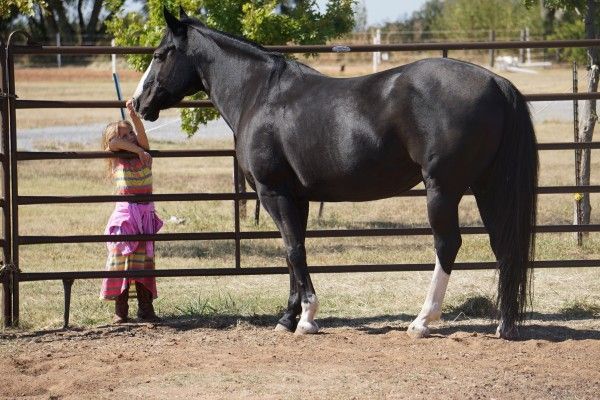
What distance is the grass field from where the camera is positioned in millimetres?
8406

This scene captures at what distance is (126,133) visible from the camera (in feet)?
25.9

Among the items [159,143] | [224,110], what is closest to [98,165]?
[159,143]

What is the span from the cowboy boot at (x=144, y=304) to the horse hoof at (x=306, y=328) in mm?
1233

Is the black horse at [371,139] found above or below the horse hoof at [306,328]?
above

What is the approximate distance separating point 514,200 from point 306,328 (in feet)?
5.36

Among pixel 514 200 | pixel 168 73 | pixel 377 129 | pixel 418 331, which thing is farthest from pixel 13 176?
pixel 514 200

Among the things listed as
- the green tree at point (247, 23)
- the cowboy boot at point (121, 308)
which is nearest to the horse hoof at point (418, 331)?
the cowboy boot at point (121, 308)

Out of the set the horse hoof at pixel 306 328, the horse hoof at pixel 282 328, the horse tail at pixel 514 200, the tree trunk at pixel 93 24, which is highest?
the tree trunk at pixel 93 24

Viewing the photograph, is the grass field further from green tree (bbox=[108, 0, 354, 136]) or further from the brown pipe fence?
green tree (bbox=[108, 0, 354, 136])

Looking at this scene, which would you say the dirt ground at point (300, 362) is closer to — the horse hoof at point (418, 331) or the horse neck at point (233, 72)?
the horse hoof at point (418, 331)

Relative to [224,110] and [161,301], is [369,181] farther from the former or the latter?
[161,301]

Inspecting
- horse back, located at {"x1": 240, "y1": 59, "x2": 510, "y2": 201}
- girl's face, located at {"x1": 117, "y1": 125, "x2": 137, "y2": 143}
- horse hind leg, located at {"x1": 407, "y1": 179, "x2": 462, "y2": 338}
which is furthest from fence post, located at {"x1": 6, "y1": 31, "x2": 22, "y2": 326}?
horse hind leg, located at {"x1": 407, "y1": 179, "x2": 462, "y2": 338}

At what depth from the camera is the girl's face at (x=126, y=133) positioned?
25.9 ft

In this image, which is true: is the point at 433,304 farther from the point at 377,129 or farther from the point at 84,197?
the point at 84,197
